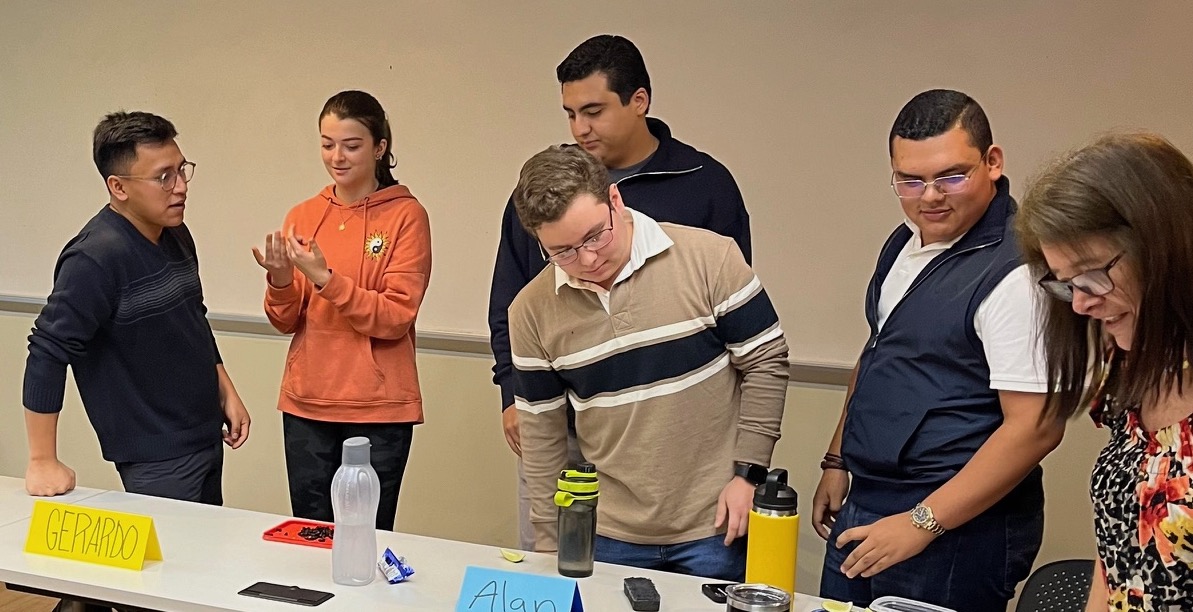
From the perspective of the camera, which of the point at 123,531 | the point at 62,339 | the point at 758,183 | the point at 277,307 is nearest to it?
the point at 123,531

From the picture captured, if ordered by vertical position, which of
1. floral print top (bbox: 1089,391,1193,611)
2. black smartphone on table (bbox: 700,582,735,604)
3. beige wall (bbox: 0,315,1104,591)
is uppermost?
floral print top (bbox: 1089,391,1193,611)

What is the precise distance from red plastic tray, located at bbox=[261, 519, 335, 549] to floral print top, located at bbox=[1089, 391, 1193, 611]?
51.1 inches

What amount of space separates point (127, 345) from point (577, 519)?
48.2 inches

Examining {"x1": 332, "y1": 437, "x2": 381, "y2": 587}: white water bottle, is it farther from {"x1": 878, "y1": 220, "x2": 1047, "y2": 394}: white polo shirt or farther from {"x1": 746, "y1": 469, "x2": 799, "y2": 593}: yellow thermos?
{"x1": 878, "y1": 220, "x2": 1047, "y2": 394}: white polo shirt

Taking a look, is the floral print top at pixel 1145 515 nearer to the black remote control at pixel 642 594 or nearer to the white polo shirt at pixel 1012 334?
the white polo shirt at pixel 1012 334

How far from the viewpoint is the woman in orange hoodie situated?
7.93 ft

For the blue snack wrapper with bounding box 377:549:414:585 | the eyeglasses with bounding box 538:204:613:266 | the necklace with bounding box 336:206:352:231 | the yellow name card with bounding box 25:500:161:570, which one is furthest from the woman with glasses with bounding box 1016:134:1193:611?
the necklace with bounding box 336:206:352:231

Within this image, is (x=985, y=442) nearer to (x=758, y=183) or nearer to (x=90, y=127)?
(x=758, y=183)

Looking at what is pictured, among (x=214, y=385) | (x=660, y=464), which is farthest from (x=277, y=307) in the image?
(x=660, y=464)

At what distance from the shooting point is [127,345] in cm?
227

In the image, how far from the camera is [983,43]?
9.11ft

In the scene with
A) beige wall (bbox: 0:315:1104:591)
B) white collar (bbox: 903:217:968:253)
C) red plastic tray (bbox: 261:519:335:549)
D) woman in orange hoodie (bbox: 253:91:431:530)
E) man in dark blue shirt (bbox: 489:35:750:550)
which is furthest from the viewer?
beige wall (bbox: 0:315:1104:591)

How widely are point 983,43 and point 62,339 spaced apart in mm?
2428

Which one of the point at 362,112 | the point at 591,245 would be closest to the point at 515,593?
the point at 591,245
